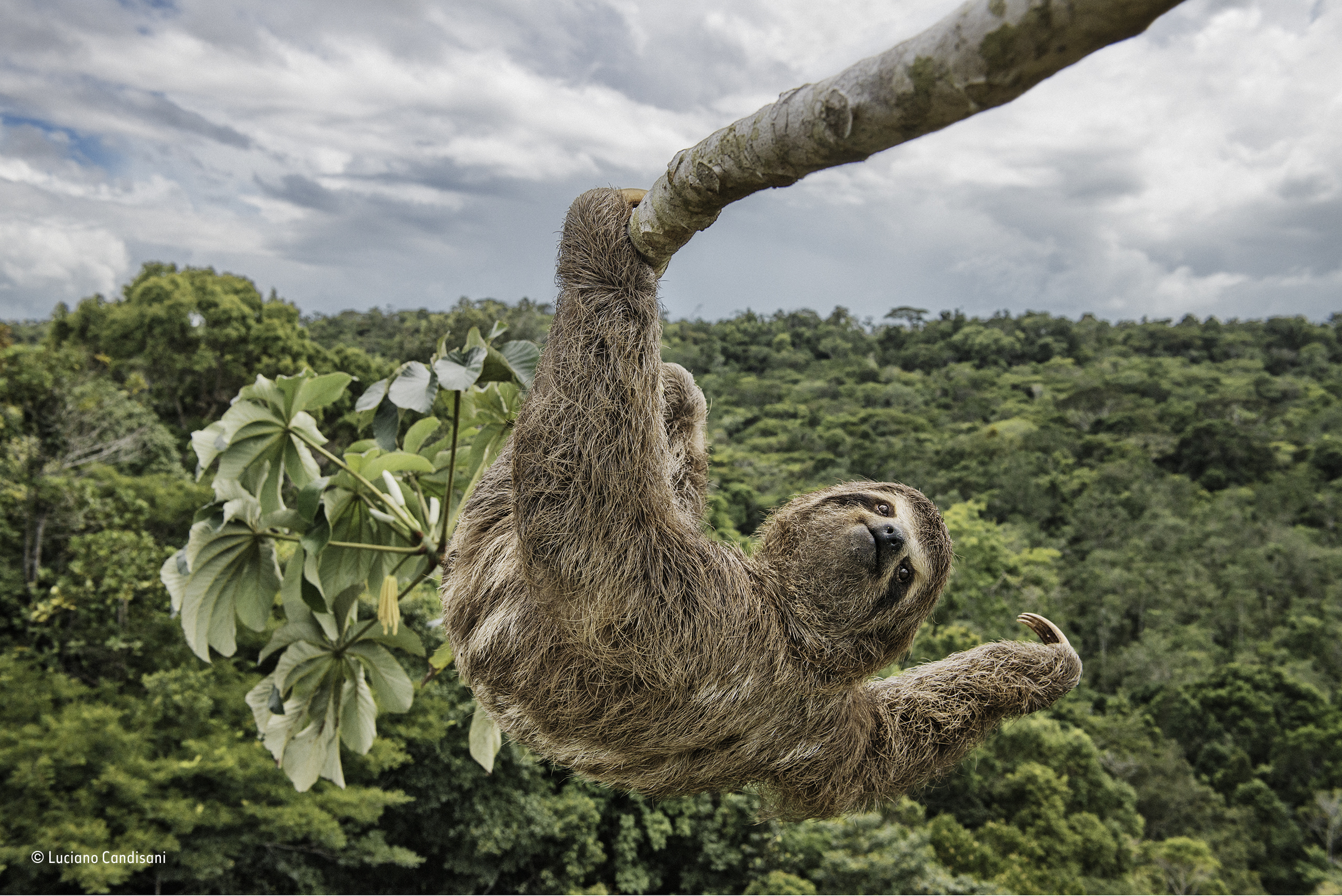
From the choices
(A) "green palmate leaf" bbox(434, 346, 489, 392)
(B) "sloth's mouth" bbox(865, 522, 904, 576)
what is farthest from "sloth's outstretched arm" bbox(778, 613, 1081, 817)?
(A) "green palmate leaf" bbox(434, 346, 489, 392)

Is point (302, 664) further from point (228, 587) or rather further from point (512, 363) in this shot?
point (512, 363)

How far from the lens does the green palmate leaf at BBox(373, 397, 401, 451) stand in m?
3.71

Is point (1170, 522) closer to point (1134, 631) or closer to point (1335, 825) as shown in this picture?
point (1134, 631)

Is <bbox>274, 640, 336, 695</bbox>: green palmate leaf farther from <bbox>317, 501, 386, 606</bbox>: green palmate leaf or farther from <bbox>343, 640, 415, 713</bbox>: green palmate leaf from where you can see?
<bbox>317, 501, 386, 606</bbox>: green palmate leaf

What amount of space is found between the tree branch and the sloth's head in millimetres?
1240

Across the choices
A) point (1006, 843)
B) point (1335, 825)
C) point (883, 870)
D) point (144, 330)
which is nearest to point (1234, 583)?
point (1335, 825)

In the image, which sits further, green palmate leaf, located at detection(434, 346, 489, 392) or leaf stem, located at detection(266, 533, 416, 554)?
leaf stem, located at detection(266, 533, 416, 554)

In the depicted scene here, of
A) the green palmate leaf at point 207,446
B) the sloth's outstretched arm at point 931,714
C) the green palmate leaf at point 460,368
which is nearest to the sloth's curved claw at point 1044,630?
the sloth's outstretched arm at point 931,714

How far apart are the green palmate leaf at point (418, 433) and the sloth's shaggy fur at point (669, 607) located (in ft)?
3.07

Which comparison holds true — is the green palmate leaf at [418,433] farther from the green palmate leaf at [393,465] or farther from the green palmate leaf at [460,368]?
the green palmate leaf at [460,368]

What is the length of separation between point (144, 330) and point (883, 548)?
35.7 m

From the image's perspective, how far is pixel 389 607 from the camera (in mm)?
3463

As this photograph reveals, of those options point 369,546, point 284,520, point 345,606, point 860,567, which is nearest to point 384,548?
point 369,546

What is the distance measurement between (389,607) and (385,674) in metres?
0.82
